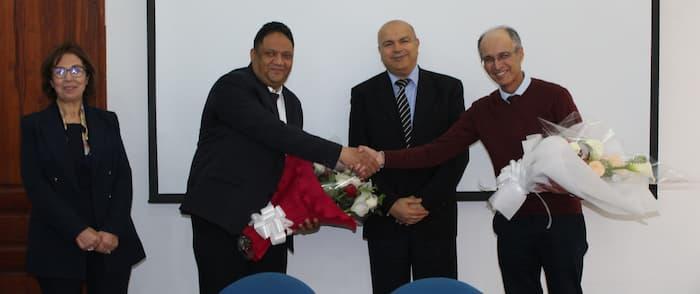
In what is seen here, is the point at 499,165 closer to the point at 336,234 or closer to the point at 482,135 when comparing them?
the point at 482,135

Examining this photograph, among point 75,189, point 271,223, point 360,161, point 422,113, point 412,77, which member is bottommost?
point 271,223

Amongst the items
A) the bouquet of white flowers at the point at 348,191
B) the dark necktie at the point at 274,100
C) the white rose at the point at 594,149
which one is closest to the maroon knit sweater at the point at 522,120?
the white rose at the point at 594,149

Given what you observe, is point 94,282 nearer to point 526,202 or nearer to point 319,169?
point 319,169

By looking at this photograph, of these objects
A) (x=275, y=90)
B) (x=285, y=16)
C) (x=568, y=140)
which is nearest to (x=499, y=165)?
(x=568, y=140)

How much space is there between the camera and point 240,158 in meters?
2.40

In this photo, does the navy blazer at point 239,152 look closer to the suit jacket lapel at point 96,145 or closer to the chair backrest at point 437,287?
the suit jacket lapel at point 96,145

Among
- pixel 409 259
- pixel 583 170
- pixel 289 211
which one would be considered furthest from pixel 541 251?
pixel 289 211

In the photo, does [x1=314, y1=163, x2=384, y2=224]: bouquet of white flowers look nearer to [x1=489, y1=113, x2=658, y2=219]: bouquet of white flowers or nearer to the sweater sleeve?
the sweater sleeve

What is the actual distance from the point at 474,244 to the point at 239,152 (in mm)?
1754

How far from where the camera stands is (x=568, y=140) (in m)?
2.23

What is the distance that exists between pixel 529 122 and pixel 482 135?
9.2 inches

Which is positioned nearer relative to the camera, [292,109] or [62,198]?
[62,198]

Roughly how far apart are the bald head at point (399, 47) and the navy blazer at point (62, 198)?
52.7 inches

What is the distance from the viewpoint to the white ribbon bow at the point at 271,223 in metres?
2.38
